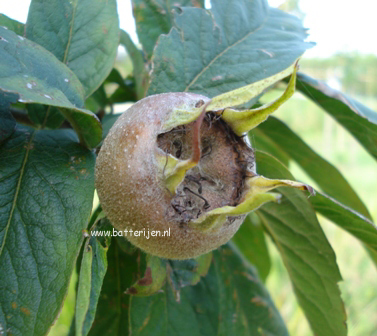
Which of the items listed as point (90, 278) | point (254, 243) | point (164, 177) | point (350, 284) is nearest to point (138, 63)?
point (164, 177)

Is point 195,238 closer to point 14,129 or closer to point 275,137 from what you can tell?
point 14,129

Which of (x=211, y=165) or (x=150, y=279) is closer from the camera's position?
(x=211, y=165)

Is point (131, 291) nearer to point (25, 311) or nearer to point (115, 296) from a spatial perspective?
point (25, 311)

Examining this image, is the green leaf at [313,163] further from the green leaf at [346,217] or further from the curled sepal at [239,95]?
the curled sepal at [239,95]

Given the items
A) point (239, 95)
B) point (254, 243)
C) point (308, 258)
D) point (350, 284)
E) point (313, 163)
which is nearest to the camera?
point (239, 95)

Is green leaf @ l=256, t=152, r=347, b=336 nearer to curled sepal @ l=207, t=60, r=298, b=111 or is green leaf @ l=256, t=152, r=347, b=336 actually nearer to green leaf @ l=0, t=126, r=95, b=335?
curled sepal @ l=207, t=60, r=298, b=111

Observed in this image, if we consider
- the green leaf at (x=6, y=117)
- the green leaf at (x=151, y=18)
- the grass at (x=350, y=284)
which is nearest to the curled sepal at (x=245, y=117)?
the green leaf at (x=6, y=117)

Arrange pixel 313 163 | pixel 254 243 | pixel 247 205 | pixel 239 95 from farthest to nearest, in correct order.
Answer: pixel 254 243 < pixel 313 163 < pixel 239 95 < pixel 247 205
